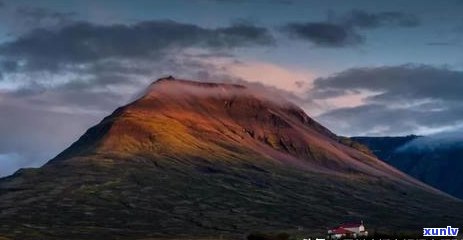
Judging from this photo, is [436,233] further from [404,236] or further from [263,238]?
[263,238]

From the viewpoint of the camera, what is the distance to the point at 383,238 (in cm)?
19512

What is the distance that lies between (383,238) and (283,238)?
25.0 m

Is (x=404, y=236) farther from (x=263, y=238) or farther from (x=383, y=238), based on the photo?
(x=263, y=238)

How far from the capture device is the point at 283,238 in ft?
650

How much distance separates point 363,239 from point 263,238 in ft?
83.2

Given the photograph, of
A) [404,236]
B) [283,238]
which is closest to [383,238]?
[404,236]

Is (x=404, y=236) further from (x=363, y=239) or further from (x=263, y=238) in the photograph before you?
(x=263, y=238)

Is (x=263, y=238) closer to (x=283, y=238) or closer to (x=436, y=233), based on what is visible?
(x=283, y=238)

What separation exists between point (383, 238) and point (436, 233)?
15107mm

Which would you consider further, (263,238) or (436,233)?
(263,238)

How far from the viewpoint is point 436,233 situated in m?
185

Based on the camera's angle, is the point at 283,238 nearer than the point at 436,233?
No

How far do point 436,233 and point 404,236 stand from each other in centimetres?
1146

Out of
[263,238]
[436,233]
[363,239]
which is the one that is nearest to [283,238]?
[263,238]
